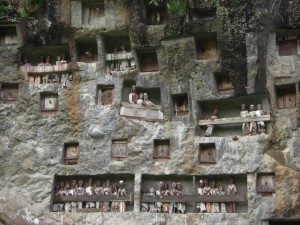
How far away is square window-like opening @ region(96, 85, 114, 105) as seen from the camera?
717 inches

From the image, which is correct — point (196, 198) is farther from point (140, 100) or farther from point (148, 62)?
point (148, 62)

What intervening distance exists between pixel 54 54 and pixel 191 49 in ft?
18.0

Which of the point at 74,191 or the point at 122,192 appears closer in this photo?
the point at 122,192

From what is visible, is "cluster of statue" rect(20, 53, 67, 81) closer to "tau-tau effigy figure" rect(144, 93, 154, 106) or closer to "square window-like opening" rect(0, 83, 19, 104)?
"square window-like opening" rect(0, 83, 19, 104)

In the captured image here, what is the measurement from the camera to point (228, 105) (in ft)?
58.3

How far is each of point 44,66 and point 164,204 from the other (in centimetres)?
702

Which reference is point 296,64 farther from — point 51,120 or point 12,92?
point 12,92

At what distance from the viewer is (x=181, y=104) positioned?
17875 mm

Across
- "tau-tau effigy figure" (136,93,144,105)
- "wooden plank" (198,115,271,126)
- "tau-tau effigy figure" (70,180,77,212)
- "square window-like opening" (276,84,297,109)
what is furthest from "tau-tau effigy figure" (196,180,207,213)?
"tau-tau effigy figure" (70,180,77,212)

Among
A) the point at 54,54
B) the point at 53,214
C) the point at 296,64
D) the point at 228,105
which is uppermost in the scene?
the point at 54,54

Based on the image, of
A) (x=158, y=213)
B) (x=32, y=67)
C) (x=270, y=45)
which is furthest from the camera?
(x=32, y=67)

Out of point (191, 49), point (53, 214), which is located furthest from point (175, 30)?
point (53, 214)

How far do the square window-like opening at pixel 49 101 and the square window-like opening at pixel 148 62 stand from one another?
344 centimetres

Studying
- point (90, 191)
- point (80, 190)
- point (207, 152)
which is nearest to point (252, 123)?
point (207, 152)
